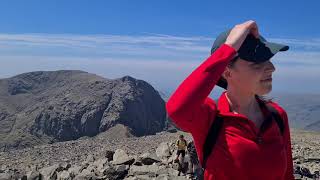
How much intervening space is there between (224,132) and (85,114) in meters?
43.8

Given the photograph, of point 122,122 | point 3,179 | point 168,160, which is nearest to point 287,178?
point 168,160

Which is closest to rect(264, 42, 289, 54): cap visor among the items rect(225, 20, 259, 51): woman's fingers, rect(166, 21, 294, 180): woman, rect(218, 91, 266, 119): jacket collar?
rect(166, 21, 294, 180): woman

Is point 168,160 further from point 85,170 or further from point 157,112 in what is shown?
point 157,112

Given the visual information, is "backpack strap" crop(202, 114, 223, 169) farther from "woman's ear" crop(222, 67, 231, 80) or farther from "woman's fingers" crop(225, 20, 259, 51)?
"woman's fingers" crop(225, 20, 259, 51)

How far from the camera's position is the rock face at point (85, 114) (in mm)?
45156

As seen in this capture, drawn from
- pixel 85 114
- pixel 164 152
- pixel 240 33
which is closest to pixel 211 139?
pixel 240 33

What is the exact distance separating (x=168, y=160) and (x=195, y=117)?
11.9 metres

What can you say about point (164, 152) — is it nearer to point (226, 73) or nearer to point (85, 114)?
point (226, 73)

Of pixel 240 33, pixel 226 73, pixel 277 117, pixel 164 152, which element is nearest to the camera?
pixel 240 33

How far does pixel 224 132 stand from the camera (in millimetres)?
3611

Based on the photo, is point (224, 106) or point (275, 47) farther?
point (224, 106)

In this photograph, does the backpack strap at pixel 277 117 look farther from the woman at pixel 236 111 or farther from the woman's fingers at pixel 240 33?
the woman's fingers at pixel 240 33

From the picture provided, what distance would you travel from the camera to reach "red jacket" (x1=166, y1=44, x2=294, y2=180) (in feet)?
11.2

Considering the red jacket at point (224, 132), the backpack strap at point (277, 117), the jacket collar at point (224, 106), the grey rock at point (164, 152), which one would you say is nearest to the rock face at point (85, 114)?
the grey rock at point (164, 152)
